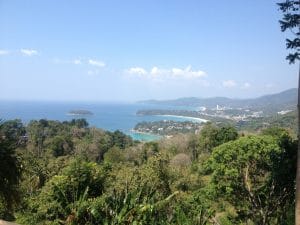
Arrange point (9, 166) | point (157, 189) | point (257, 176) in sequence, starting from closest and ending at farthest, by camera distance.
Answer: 1. point (9, 166)
2. point (157, 189)
3. point (257, 176)

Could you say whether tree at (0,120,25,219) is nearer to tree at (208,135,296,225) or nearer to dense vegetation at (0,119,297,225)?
dense vegetation at (0,119,297,225)

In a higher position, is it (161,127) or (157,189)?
(157,189)

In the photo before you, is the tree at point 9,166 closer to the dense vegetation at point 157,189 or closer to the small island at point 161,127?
the dense vegetation at point 157,189

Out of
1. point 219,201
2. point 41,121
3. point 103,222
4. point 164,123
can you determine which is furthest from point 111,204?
point 164,123

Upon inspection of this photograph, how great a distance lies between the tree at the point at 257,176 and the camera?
14641mm

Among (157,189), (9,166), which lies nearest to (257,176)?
(157,189)

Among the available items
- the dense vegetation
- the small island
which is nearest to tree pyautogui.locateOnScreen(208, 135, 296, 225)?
the dense vegetation

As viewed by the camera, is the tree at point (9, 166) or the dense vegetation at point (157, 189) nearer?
the dense vegetation at point (157, 189)

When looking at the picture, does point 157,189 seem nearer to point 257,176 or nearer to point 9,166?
point 257,176

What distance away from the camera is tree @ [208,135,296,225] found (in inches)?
576

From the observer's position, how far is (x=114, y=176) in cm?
2333

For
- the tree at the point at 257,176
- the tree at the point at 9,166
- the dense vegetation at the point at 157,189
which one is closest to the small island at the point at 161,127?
the dense vegetation at the point at 157,189

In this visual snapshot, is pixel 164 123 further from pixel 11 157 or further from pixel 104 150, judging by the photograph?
pixel 11 157

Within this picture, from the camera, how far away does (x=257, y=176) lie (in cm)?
1772
